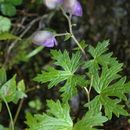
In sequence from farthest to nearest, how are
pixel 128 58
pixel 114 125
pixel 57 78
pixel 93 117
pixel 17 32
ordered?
1. pixel 17 32
2. pixel 128 58
3. pixel 114 125
4. pixel 57 78
5. pixel 93 117

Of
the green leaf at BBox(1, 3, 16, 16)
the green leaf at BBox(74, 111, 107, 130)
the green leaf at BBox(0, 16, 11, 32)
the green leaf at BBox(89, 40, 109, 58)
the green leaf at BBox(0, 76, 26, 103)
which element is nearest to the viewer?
the green leaf at BBox(74, 111, 107, 130)

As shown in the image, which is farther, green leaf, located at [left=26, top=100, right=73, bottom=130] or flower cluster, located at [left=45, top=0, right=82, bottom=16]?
flower cluster, located at [left=45, top=0, right=82, bottom=16]

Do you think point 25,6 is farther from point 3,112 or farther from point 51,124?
point 51,124

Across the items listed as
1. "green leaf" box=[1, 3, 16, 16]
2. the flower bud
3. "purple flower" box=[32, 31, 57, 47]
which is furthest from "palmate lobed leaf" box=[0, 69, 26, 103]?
"green leaf" box=[1, 3, 16, 16]

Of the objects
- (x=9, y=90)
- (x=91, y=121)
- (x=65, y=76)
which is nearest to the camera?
(x=91, y=121)

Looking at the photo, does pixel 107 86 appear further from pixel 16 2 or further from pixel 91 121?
pixel 16 2

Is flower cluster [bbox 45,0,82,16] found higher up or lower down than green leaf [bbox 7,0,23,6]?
higher up

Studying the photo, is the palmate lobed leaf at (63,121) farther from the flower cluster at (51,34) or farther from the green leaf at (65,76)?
the flower cluster at (51,34)

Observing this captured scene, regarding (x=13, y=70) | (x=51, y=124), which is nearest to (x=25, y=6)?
(x=13, y=70)

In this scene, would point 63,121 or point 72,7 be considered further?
point 72,7

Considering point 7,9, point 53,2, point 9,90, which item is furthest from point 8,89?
point 7,9

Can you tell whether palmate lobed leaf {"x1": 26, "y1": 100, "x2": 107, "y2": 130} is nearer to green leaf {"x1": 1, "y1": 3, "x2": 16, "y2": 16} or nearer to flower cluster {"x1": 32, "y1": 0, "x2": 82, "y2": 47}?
flower cluster {"x1": 32, "y1": 0, "x2": 82, "y2": 47}
